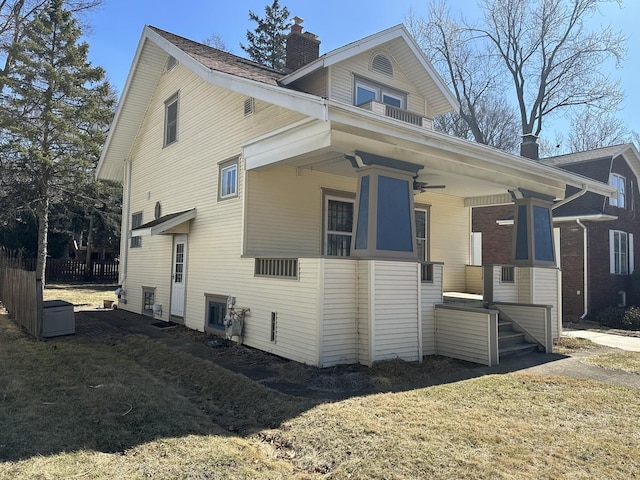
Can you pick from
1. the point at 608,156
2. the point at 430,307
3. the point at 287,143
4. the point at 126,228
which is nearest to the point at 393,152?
the point at 287,143

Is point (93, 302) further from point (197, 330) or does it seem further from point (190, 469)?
point (190, 469)

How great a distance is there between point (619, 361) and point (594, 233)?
31.7 feet

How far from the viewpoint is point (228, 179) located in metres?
10.1

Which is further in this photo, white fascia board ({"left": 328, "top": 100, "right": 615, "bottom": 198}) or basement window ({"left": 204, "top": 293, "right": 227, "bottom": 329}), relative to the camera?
basement window ({"left": 204, "top": 293, "right": 227, "bottom": 329})

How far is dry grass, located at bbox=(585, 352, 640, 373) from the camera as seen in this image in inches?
304

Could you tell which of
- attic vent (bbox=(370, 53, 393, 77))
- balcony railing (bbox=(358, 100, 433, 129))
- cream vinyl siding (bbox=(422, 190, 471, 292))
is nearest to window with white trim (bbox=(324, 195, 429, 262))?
balcony railing (bbox=(358, 100, 433, 129))

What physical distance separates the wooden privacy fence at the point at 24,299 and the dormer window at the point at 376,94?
818 cm

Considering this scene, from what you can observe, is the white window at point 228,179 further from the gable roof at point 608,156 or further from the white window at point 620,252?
the white window at point 620,252

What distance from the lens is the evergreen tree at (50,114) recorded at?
70.3 feet

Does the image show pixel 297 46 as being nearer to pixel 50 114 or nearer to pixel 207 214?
pixel 207 214

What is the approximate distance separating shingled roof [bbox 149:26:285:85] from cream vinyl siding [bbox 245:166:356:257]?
6.67 ft

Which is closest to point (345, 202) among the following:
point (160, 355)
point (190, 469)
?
point (160, 355)

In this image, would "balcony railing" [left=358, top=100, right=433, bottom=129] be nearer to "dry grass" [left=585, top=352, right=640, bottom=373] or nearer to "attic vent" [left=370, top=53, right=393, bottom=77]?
"attic vent" [left=370, top=53, right=393, bottom=77]

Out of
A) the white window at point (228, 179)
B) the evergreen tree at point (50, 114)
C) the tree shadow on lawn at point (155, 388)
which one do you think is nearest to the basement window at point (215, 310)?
the tree shadow on lawn at point (155, 388)
